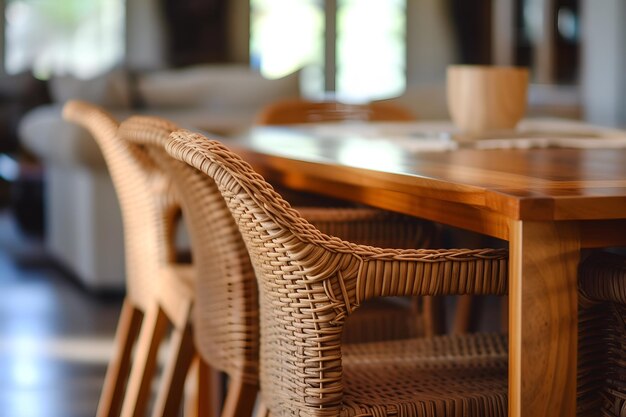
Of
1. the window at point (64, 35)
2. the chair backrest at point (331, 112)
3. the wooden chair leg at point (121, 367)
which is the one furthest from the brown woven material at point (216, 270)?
the window at point (64, 35)

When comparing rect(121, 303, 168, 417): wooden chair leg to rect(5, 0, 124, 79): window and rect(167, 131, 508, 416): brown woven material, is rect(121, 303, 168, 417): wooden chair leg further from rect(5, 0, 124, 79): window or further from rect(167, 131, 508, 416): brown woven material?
rect(5, 0, 124, 79): window

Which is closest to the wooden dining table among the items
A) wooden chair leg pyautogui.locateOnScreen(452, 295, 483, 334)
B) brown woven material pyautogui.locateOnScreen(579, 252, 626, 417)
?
brown woven material pyautogui.locateOnScreen(579, 252, 626, 417)

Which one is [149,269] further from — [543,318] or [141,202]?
[543,318]

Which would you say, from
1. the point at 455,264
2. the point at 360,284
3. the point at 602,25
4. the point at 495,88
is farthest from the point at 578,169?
the point at 602,25

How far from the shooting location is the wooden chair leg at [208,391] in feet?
6.17

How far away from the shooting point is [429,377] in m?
1.31

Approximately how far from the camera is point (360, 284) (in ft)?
3.70

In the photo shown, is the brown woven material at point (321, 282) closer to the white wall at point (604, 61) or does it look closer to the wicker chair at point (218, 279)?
the wicker chair at point (218, 279)

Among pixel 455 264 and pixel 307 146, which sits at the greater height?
pixel 307 146

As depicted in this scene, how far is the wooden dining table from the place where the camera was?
1.03m

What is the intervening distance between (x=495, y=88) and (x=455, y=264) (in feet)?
2.99

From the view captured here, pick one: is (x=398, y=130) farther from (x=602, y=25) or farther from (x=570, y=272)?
(x=602, y=25)

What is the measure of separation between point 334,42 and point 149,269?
737 centimetres

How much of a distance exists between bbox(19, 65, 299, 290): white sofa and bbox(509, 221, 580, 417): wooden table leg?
2.32 m
